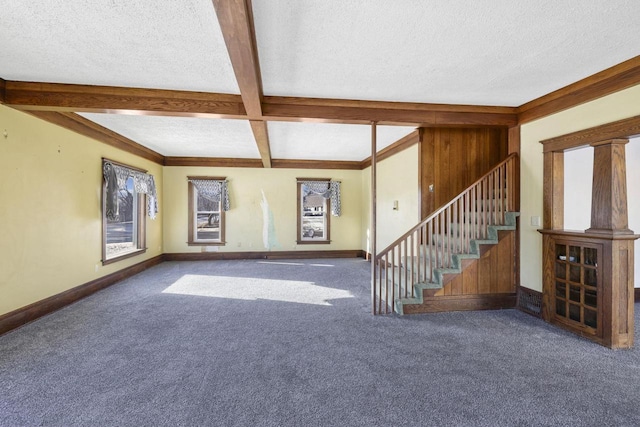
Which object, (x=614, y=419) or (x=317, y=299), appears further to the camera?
(x=317, y=299)

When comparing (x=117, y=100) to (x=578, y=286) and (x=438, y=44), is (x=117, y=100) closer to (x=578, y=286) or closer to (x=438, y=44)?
(x=438, y=44)

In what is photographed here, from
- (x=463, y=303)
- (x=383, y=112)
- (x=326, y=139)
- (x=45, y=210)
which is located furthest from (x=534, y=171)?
(x=45, y=210)

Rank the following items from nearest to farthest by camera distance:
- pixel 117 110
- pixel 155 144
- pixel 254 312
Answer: pixel 117 110, pixel 254 312, pixel 155 144

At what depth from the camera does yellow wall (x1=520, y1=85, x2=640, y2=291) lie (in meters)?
3.08

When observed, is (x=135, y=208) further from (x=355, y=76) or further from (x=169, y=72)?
(x=355, y=76)

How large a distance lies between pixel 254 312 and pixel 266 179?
4518 mm

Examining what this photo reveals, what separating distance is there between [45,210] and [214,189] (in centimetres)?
381

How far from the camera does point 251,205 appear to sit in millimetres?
7578

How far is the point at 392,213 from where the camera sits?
20.1 ft

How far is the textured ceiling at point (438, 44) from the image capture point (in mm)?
1901

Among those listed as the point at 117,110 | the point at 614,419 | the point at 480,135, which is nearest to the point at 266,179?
the point at 117,110

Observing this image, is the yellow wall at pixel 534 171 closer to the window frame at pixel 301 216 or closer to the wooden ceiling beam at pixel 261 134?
the wooden ceiling beam at pixel 261 134

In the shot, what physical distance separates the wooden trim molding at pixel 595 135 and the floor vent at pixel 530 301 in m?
1.74

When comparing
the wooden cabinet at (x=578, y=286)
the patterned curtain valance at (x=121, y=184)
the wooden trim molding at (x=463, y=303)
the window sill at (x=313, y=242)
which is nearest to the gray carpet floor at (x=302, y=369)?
the wooden trim molding at (x=463, y=303)
